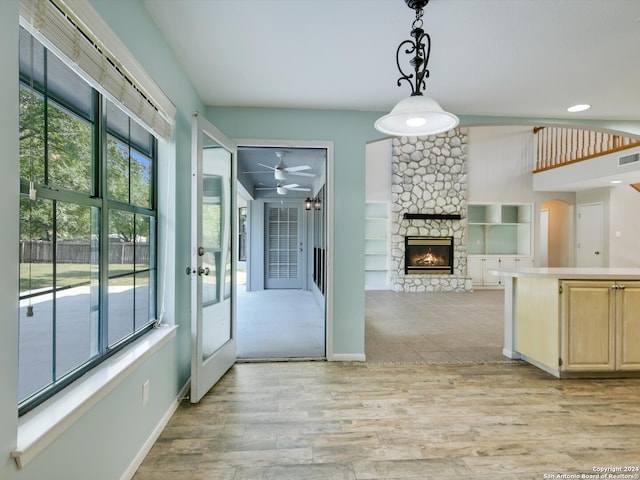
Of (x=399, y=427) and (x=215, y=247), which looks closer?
(x=399, y=427)

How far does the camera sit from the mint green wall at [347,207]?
347cm

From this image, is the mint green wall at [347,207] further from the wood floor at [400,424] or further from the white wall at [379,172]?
the white wall at [379,172]

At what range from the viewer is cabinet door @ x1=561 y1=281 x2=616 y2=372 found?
2982 mm

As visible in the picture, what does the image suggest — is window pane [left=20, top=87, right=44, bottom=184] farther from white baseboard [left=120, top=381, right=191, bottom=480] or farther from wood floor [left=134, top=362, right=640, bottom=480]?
wood floor [left=134, top=362, right=640, bottom=480]

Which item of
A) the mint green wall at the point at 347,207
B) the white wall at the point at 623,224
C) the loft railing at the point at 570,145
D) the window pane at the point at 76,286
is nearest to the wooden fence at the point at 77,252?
the window pane at the point at 76,286

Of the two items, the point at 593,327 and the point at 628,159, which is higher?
the point at 628,159

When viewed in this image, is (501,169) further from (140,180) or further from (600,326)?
(140,180)

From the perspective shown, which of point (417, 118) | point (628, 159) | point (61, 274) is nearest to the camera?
point (61, 274)

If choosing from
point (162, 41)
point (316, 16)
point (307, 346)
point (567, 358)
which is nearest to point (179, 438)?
point (307, 346)

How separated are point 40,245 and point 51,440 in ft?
2.24

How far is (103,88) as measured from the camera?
152cm

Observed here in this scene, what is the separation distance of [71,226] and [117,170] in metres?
0.50

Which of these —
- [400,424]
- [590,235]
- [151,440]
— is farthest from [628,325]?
[590,235]

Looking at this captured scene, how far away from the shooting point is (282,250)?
28.5 feet
